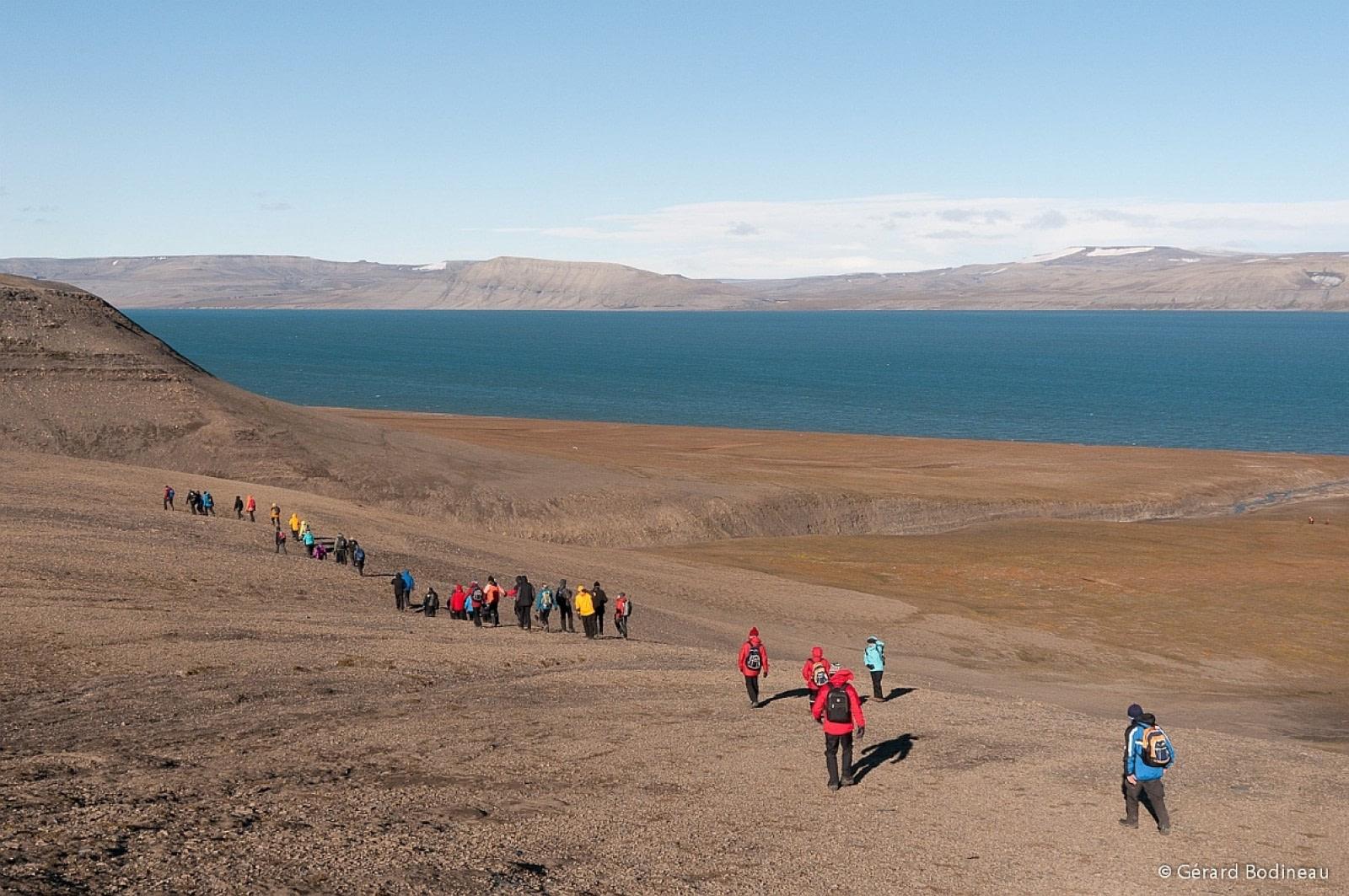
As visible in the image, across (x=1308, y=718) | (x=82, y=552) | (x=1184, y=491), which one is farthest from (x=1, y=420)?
(x=1184, y=491)

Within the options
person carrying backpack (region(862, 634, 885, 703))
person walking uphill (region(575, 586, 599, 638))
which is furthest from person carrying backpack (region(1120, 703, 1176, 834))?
person walking uphill (region(575, 586, 599, 638))

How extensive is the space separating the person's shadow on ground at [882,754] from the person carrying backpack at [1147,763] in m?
4.16

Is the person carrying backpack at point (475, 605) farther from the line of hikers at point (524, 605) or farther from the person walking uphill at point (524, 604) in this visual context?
the person walking uphill at point (524, 604)

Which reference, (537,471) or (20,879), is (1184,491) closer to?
(537,471)

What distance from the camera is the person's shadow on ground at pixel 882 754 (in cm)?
1933

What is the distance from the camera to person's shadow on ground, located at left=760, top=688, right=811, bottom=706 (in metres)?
24.1

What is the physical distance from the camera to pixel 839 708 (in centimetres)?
1769

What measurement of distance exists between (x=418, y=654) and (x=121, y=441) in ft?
144

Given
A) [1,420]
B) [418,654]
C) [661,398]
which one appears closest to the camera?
[418,654]

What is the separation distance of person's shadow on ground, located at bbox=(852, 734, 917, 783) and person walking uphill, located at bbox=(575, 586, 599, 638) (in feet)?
36.4

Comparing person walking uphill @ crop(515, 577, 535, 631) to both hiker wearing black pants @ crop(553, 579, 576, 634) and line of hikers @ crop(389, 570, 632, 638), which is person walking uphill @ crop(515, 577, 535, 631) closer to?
line of hikers @ crop(389, 570, 632, 638)

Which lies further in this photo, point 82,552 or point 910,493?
point 910,493

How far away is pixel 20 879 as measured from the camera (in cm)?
1248

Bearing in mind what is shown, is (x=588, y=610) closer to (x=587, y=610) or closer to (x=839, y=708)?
(x=587, y=610)
